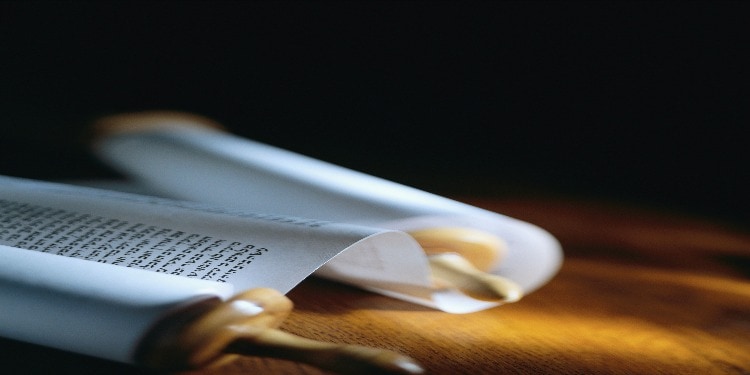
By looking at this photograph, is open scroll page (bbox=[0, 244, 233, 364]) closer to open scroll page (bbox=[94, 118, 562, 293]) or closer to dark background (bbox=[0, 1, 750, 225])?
open scroll page (bbox=[94, 118, 562, 293])

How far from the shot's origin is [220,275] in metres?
0.52

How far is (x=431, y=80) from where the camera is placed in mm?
2006

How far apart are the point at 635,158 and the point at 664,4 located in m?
0.35

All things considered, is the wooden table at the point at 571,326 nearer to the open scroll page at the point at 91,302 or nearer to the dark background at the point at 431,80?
the open scroll page at the point at 91,302

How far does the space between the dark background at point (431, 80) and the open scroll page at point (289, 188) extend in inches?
16.3

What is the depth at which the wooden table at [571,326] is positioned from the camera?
472mm

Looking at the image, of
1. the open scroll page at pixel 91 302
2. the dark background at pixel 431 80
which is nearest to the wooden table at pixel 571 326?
the open scroll page at pixel 91 302

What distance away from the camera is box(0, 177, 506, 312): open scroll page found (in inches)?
20.9

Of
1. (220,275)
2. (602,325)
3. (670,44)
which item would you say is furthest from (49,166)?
(670,44)

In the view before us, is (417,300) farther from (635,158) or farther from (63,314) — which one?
(635,158)

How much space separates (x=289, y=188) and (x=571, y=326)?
0.34m

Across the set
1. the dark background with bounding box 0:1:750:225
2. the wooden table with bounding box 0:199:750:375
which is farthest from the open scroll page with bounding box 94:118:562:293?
the dark background with bounding box 0:1:750:225

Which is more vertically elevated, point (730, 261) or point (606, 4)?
point (606, 4)

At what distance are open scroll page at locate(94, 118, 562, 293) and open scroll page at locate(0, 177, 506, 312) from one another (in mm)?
70
